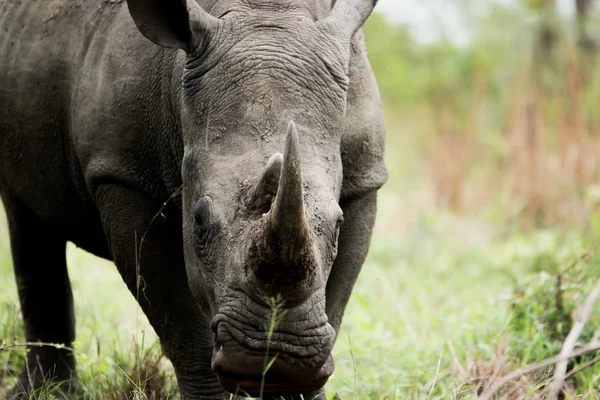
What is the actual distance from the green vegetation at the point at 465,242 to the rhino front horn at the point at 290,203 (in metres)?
1.16

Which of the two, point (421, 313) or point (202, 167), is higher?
point (202, 167)

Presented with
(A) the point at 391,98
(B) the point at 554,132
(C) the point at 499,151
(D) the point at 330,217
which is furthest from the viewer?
(A) the point at 391,98

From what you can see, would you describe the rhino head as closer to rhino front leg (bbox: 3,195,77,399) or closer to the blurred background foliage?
rhino front leg (bbox: 3,195,77,399)

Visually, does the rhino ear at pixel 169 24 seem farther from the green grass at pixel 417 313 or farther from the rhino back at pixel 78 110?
the green grass at pixel 417 313

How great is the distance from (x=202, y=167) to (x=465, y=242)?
6004 mm

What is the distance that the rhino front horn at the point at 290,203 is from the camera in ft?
9.94

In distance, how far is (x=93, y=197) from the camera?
4.30 metres

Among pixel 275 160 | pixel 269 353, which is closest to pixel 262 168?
pixel 275 160

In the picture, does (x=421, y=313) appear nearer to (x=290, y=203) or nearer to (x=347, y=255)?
(x=347, y=255)

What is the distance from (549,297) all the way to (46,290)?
8.42 ft

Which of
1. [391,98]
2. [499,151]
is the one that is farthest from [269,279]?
[391,98]

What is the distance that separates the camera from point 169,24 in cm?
382

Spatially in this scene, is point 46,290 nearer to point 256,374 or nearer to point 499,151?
point 256,374

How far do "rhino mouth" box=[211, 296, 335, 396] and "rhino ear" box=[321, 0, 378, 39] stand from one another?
46.5 inches
